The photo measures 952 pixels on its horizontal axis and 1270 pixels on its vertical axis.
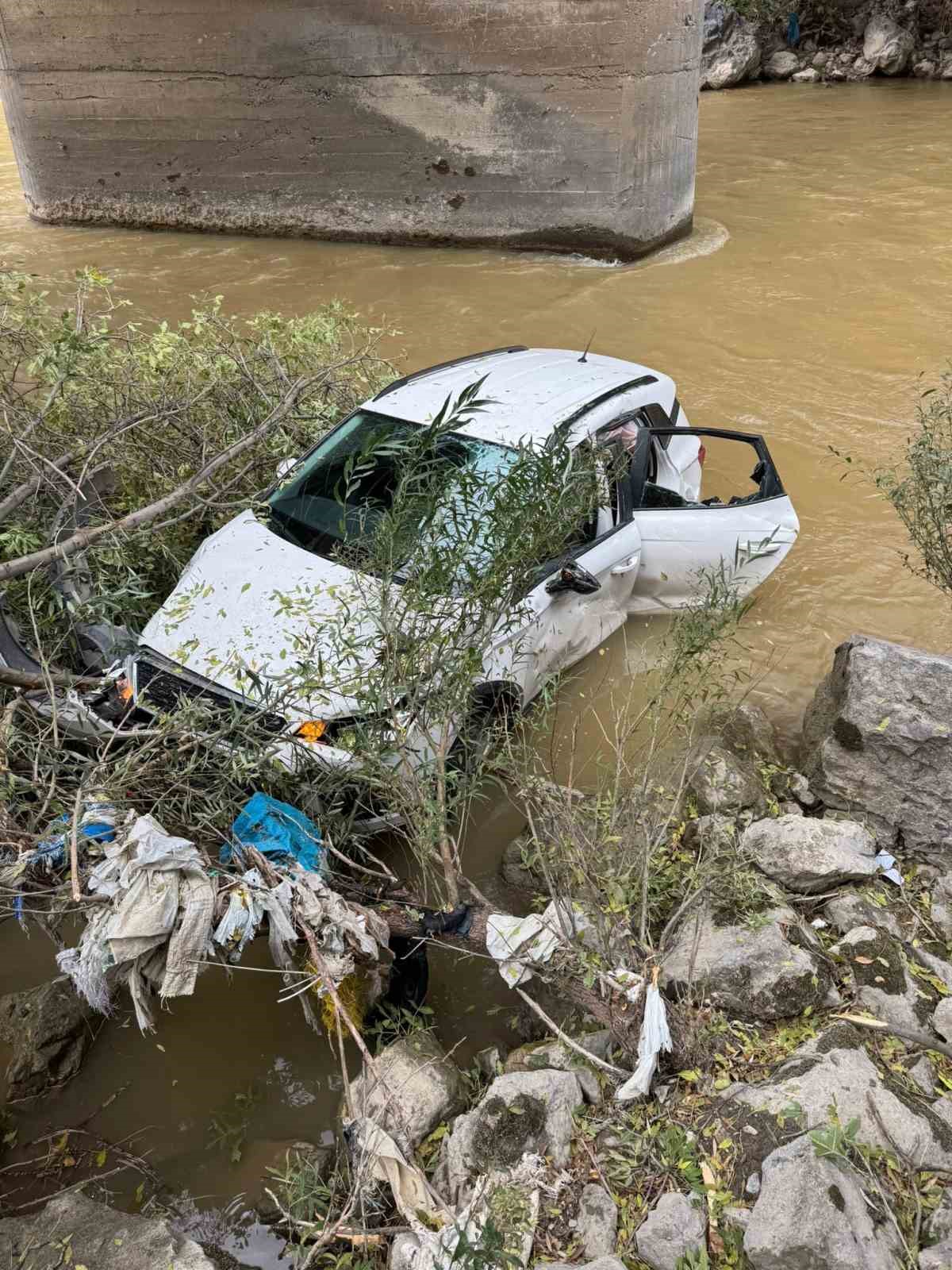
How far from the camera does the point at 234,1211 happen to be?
3.28 metres

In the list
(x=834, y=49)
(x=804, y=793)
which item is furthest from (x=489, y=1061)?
(x=834, y=49)

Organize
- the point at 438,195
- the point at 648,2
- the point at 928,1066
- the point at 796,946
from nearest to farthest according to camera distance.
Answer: the point at 928,1066 < the point at 796,946 < the point at 648,2 < the point at 438,195

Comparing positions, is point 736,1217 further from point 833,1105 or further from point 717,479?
point 717,479

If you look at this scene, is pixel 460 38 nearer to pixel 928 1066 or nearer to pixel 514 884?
pixel 514 884

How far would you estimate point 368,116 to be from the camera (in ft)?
37.6

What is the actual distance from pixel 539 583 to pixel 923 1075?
254 centimetres

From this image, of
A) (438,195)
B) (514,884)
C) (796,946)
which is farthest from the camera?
(438,195)

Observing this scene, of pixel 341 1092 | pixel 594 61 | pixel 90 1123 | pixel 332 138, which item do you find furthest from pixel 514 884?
pixel 332 138

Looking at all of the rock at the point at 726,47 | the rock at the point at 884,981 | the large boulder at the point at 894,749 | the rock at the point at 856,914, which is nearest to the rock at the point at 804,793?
the large boulder at the point at 894,749

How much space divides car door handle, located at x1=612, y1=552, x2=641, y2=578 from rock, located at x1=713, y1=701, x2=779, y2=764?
0.98m

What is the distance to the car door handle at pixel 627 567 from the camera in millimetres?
5160

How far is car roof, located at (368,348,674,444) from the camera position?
500cm

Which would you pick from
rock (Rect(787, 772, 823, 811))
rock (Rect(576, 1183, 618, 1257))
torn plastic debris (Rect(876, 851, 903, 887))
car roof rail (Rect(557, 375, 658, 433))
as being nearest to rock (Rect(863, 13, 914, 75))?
car roof rail (Rect(557, 375, 658, 433))

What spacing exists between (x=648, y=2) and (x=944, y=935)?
10118 millimetres
